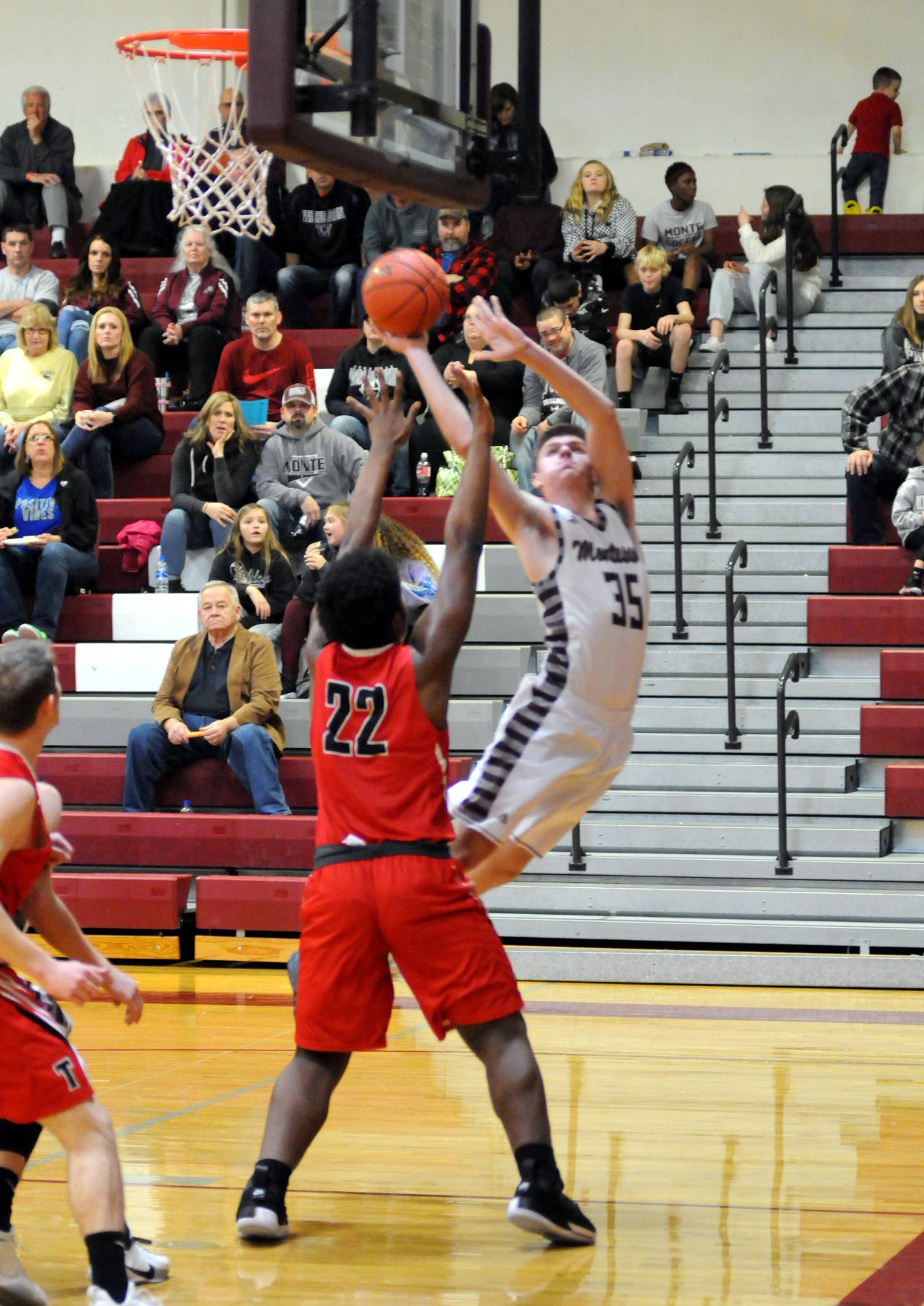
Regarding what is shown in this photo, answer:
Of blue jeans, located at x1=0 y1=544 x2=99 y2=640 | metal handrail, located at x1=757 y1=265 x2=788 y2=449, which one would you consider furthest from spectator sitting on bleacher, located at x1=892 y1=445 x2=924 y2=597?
blue jeans, located at x1=0 y1=544 x2=99 y2=640

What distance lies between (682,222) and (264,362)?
356 cm

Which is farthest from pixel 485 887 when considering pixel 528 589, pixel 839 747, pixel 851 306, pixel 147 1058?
pixel 851 306

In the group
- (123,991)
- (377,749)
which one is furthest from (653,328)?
(123,991)

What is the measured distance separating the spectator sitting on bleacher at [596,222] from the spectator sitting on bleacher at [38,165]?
4.29m

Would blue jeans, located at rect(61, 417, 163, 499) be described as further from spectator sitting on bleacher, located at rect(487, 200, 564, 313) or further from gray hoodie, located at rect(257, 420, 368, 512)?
spectator sitting on bleacher, located at rect(487, 200, 564, 313)

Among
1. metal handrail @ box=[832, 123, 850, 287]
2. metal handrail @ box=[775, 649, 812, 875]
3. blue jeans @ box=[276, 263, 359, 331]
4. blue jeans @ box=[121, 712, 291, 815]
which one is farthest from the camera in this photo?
metal handrail @ box=[832, 123, 850, 287]

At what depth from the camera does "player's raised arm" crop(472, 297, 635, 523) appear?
178 inches

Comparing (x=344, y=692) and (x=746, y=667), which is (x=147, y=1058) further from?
(x=746, y=667)

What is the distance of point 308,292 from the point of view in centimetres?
1279

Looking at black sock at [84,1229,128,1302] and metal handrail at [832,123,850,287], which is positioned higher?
metal handrail at [832,123,850,287]

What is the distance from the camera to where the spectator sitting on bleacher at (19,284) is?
12547 millimetres

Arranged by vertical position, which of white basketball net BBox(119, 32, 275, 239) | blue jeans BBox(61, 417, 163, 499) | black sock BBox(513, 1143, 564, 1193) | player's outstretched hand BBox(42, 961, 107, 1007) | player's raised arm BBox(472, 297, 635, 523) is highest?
white basketball net BBox(119, 32, 275, 239)

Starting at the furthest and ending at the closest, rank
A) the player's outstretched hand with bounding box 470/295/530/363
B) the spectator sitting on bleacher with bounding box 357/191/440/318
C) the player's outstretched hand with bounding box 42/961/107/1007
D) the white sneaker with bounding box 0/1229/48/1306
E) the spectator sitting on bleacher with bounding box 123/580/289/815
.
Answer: the spectator sitting on bleacher with bounding box 357/191/440/318, the spectator sitting on bleacher with bounding box 123/580/289/815, the player's outstretched hand with bounding box 470/295/530/363, the white sneaker with bounding box 0/1229/48/1306, the player's outstretched hand with bounding box 42/961/107/1007

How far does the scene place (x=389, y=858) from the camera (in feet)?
13.6
